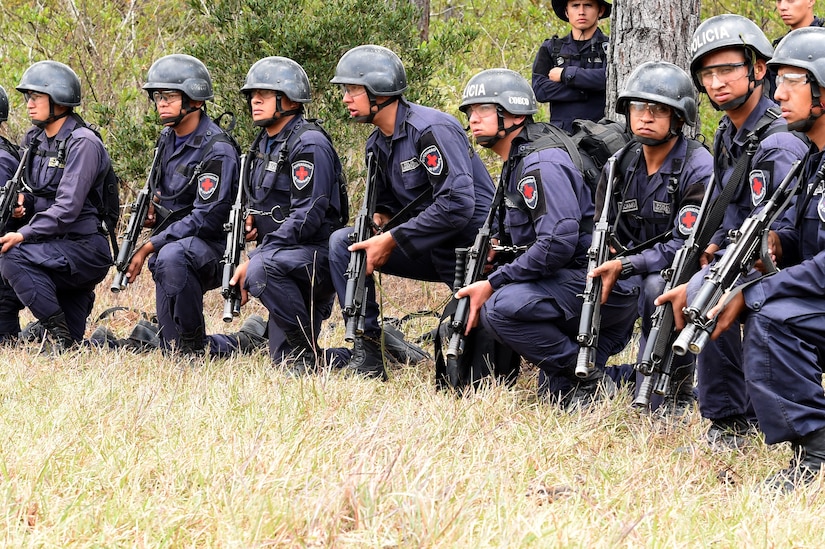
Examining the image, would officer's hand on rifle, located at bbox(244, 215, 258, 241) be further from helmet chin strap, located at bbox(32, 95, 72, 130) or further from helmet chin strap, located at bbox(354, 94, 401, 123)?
helmet chin strap, located at bbox(32, 95, 72, 130)

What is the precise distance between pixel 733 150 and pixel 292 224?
105 inches

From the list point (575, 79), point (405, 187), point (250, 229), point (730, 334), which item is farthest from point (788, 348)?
point (575, 79)

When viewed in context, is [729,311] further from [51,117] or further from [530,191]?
[51,117]

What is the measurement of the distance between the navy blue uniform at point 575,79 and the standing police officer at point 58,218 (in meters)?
3.12

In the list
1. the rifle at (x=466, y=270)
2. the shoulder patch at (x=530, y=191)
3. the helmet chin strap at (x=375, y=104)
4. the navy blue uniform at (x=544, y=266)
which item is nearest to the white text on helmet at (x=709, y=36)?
the navy blue uniform at (x=544, y=266)

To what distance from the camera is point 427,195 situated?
6.24 meters

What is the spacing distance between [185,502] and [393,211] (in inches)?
126

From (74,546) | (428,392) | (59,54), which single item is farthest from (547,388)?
(59,54)

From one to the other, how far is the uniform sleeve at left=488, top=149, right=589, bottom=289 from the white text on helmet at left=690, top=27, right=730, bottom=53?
2.90ft

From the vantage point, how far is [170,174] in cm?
710

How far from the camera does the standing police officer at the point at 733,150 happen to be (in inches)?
182

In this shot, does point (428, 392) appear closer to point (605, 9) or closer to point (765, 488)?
point (765, 488)

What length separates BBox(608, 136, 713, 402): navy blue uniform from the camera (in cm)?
515

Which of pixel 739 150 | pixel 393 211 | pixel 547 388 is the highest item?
pixel 739 150
